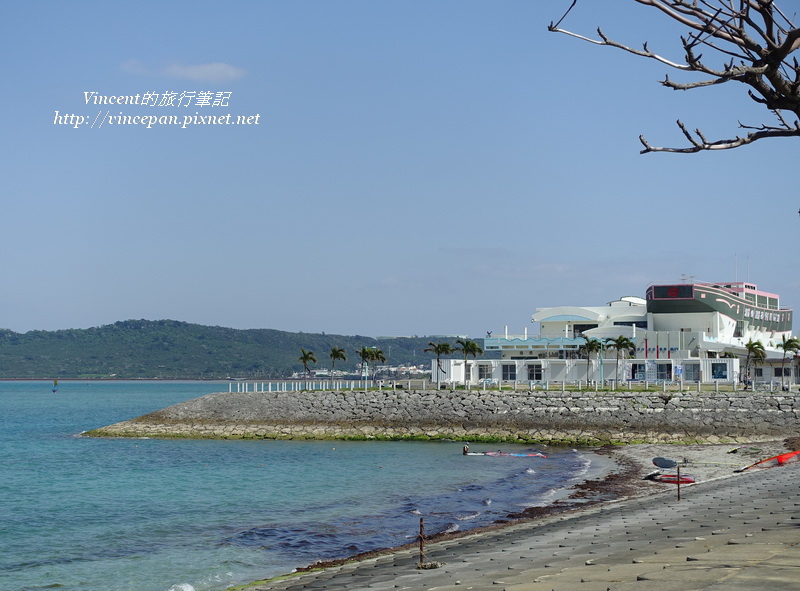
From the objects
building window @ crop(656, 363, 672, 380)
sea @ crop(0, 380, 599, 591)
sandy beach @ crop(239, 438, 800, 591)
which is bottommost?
sea @ crop(0, 380, 599, 591)

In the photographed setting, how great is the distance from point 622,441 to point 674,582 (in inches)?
1861

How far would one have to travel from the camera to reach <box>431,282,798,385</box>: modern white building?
8112 centimetres

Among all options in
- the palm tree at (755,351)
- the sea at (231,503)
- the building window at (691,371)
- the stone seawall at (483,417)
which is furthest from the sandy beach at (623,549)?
the building window at (691,371)

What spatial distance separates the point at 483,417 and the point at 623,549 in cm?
4601

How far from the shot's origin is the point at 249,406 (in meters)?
70.2

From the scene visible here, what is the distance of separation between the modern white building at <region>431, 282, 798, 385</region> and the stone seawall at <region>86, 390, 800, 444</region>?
13298mm

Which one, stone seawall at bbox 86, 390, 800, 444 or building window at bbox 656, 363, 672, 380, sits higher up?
building window at bbox 656, 363, 672, 380

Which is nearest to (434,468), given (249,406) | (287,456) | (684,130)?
(287,456)

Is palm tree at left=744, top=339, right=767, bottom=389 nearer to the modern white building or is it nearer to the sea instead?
the modern white building

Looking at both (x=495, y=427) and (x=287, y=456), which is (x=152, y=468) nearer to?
(x=287, y=456)

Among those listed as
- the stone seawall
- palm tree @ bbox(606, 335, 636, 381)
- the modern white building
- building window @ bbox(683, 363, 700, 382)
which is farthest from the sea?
building window @ bbox(683, 363, 700, 382)

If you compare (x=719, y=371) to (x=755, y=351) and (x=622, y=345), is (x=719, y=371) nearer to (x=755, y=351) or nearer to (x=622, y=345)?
(x=755, y=351)

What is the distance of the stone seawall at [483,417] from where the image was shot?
56.5 meters

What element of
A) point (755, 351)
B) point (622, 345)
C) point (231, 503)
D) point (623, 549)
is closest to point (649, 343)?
point (622, 345)
